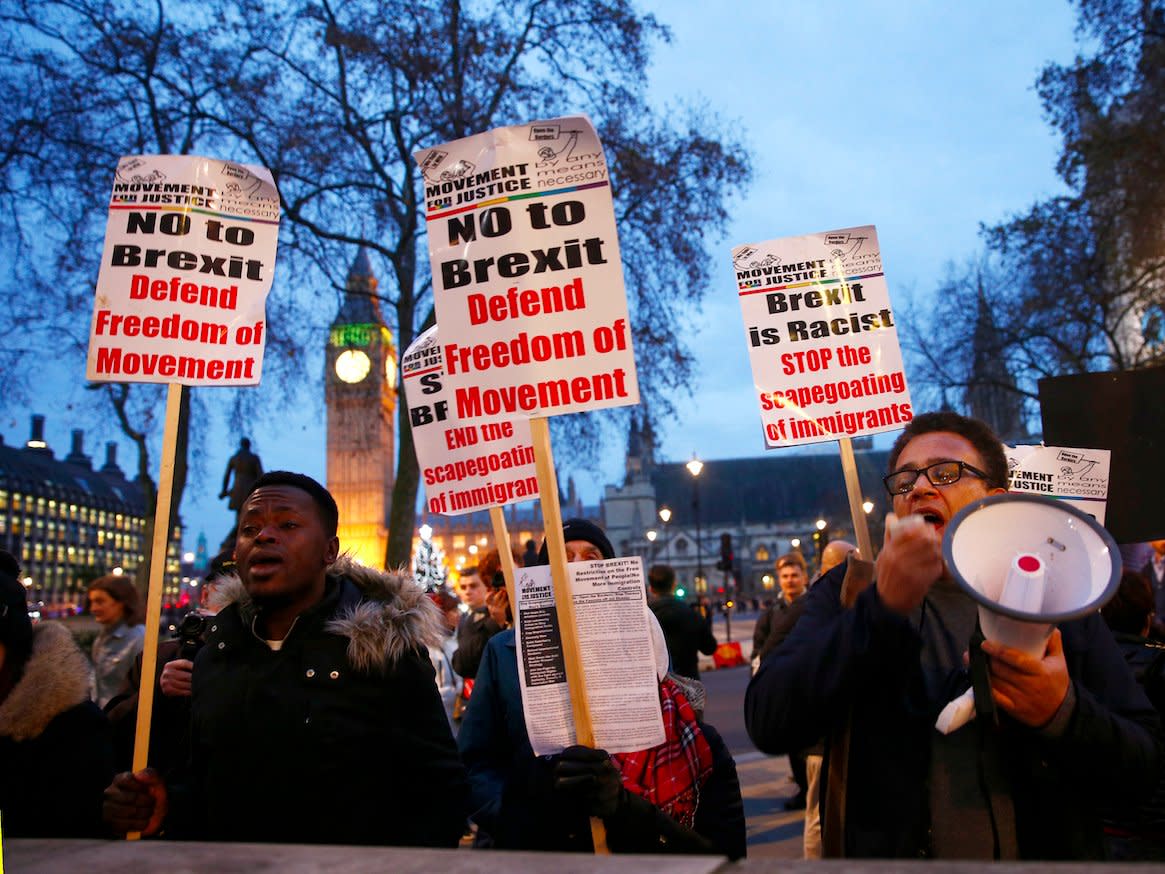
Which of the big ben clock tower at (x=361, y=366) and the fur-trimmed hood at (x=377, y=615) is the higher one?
the big ben clock tower at (x=361, y=366)

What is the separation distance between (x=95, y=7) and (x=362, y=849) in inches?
678

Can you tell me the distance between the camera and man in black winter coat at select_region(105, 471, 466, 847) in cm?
274

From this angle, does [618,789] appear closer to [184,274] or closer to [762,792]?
[184,274]

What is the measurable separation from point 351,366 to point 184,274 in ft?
34.2

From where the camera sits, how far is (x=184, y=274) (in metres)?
3.51

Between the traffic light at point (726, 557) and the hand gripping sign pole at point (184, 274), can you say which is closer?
the hand gripping sign pole at point (184, 274)

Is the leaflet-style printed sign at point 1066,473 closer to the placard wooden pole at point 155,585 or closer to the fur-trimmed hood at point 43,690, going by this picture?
the placard wooden pole at point 155,585

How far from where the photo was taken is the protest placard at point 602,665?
266 centimetres

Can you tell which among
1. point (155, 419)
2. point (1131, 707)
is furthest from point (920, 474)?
point (155, 419)

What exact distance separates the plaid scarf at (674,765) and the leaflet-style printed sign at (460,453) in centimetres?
139

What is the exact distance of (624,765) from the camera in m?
2.80

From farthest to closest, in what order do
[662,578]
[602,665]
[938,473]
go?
[662,578], [602,665], [938,473]

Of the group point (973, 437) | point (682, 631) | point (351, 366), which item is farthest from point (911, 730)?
point (351, 366)

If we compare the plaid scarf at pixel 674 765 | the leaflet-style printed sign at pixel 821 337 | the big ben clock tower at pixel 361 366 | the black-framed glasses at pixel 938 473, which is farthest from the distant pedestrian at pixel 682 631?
the big ben clock tower at pixel 361 366
